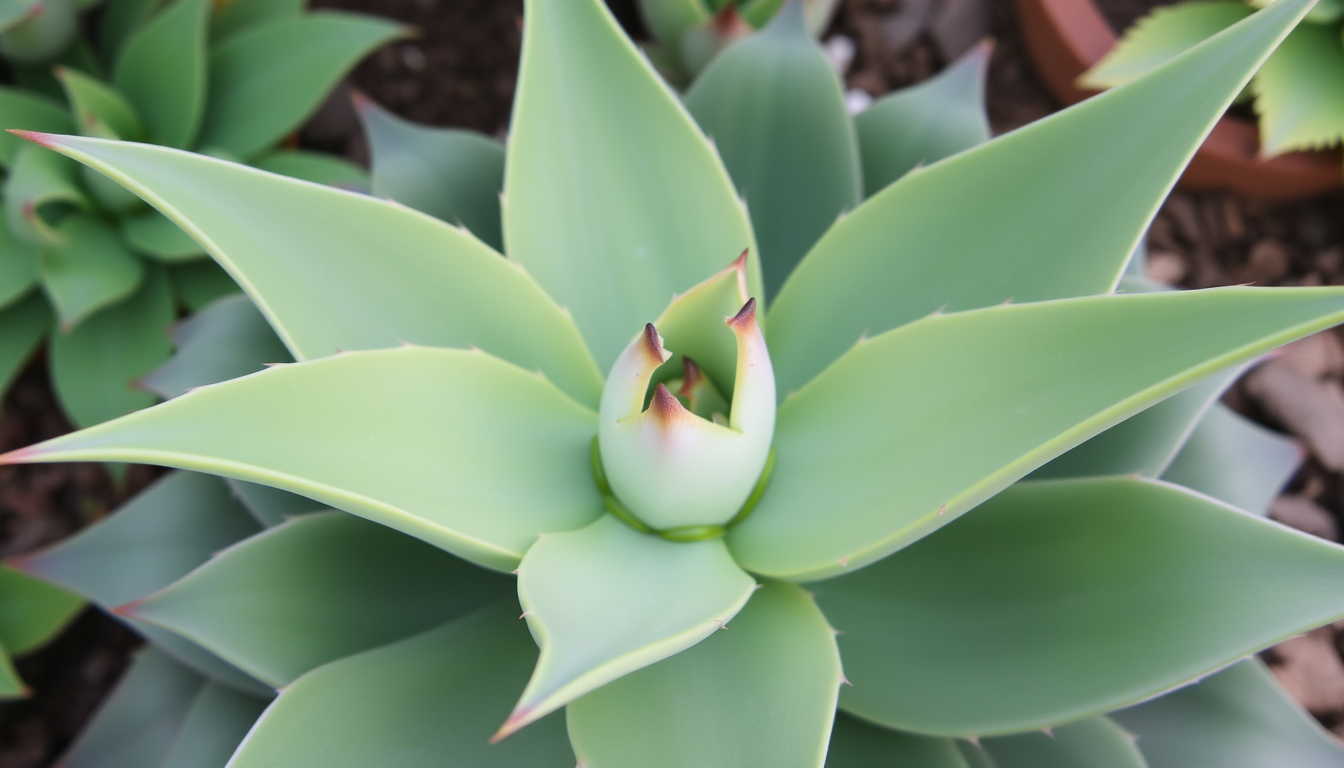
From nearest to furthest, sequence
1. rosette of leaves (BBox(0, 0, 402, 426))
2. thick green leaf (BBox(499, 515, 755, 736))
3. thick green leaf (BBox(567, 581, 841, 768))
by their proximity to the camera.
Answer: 1. thick green leaf (BBox(499, 515, 755, 736))
2. thick green leaf (BBox(567, 581, 841, 768))
3. rosette of leaves (BBox(0, 0, 402, 426))

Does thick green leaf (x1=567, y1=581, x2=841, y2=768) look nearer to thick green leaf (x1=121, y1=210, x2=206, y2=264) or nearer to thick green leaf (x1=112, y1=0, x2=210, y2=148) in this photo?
thick green leaf (x1=121, y1=210, x2=206, y2=264)

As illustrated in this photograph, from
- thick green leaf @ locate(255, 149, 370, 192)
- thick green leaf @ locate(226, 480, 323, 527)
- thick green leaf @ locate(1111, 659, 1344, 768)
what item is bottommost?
thick green leaf @ locate(1111, 659, 1344, 768)

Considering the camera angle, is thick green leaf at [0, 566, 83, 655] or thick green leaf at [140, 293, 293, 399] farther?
thick green leaf at [0, 566, 83, 655]

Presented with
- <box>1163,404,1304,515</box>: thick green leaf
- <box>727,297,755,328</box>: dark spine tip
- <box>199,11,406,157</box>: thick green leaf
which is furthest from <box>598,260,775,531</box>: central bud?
<box>199,11,406,157</box>: thick green leaf

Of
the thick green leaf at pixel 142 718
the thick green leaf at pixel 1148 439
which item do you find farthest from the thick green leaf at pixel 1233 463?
the thick green leaf at pixel 142 718

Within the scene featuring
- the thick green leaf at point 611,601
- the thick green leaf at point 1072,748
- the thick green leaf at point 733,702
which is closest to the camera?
the thick green leaf at point 611,601

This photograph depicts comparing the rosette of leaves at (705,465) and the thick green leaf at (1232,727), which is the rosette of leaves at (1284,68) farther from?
the thick green leaf at (1232,727)

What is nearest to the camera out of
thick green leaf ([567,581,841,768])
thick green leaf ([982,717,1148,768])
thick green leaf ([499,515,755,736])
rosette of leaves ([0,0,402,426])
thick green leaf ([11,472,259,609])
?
thick green leaf ([499,515,755,736])

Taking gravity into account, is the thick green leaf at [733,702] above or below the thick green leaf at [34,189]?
below
